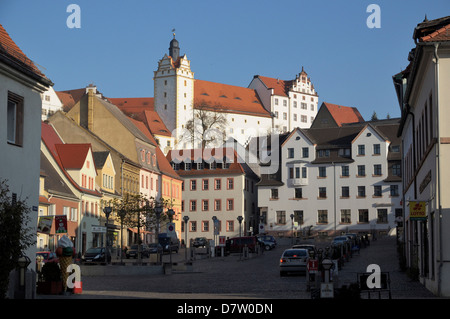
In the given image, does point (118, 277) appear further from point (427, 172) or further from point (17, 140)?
point (427, 172)

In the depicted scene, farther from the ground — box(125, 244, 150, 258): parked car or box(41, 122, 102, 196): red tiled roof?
box(41, 122, 102, 196): red tiled roof

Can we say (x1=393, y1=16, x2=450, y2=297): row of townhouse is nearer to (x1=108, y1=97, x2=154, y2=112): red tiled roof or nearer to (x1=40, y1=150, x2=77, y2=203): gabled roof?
(x1=40, y1=150, x2=77, y2=203): gabled roof

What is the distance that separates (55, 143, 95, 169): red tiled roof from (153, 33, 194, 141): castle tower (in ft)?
295

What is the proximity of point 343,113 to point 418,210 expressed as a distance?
14431 centimetres

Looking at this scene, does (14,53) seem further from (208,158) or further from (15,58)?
(208,158)

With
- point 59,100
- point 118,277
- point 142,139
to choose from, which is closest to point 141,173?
point 142,139

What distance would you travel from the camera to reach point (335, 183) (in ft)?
337

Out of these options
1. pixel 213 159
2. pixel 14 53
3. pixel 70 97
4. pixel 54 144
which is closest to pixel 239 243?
pixel 54 144

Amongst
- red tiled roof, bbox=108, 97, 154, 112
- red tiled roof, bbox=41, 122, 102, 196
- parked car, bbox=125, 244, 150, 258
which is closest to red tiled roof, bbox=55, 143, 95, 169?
red tiled roof, bbox=41, 122, 102, 196

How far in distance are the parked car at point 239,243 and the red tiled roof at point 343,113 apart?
9264 cm

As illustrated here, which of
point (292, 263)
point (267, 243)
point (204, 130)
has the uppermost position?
point (204, 130)

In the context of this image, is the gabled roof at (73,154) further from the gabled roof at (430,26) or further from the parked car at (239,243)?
the gabled roof at (430,26)

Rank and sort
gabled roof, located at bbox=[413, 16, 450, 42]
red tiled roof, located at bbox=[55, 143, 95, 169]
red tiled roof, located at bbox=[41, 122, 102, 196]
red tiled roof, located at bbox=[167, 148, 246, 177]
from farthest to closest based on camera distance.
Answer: red tiled roof, located at bbox=[167, 148, 246, 177]
red tiled roof, located at bbox=[55, 143, 95, 169]
red tiled roof, located at bbox=[41, 122, 102, 196]
gabled roof, located at bbox=[413, 16, 450, 42]

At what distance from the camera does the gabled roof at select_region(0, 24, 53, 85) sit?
24.9 meters
